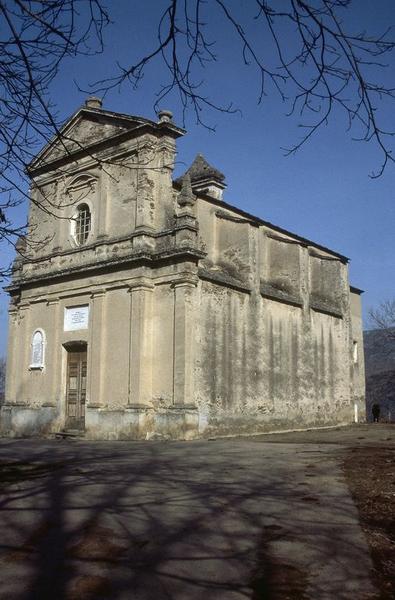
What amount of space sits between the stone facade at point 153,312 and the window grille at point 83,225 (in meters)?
0.06

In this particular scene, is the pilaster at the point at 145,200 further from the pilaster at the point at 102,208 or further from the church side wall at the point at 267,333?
the church side wall at the point at 267,333

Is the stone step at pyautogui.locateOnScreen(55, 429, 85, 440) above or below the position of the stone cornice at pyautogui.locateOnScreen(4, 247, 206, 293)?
below

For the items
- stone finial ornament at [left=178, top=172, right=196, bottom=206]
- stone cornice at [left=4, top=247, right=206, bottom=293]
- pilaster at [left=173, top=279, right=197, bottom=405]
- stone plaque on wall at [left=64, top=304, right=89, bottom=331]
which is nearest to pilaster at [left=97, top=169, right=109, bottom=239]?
stone cornice at [left=4, top=247, right=206, bottom=293]

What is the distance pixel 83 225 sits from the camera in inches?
798

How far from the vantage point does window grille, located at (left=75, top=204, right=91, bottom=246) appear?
2008 cm

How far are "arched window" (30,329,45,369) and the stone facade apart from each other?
0.05m

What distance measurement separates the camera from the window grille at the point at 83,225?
20.1 meters

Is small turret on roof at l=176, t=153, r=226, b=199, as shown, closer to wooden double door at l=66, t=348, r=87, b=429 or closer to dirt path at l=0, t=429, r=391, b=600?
wooden double door at l=66, t=348, r=87, b=429

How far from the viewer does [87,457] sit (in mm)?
11555

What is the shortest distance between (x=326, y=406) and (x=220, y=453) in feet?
39.1

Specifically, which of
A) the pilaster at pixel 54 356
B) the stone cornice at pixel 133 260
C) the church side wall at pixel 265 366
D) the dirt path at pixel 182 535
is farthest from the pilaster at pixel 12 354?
the dirt path at pixel 182 535

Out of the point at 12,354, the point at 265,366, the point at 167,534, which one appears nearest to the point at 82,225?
the point at 12,354

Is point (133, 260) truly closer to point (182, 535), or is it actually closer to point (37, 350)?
point (37, 350)

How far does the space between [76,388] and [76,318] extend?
2299mm
